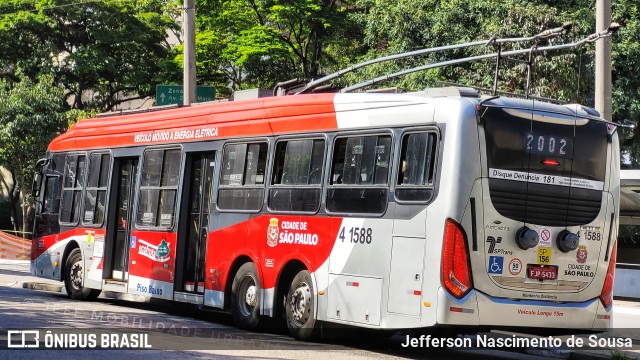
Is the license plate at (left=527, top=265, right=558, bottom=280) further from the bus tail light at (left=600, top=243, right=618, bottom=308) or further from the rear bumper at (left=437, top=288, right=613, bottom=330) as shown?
the bus tail light at (left=600, top=243, right=618, bottom=308)

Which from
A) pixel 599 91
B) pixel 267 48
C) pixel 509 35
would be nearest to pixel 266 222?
pixel 599 91

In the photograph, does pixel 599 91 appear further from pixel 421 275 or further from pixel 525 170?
pixel 421 275

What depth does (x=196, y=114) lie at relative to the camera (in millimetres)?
18875

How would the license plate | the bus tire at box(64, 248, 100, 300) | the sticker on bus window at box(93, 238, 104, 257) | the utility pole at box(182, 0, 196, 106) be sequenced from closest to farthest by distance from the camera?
the license plate, the sticker on bus window at box(93, 238, 104, 257), the bus tire at box(64, 248, 100, 300), the utility pole at box(182, 0, 196, 106)

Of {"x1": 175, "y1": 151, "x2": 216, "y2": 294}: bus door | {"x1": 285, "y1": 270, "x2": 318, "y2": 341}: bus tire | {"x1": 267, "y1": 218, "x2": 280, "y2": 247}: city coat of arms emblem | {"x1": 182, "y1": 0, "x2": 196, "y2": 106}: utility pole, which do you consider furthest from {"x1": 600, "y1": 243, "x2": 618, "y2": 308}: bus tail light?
{"x1": 182, "y1": 0, "x2": 196, "y2": 106}: utility pole

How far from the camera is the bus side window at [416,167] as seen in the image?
43.3ft

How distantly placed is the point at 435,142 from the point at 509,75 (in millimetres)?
19746

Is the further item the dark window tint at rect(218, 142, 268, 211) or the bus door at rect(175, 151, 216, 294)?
the bus door at rect(175, 151, 216, 294)

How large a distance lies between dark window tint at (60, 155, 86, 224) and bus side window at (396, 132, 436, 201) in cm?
1010

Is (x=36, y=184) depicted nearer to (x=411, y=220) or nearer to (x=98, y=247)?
(x=98, y=247)

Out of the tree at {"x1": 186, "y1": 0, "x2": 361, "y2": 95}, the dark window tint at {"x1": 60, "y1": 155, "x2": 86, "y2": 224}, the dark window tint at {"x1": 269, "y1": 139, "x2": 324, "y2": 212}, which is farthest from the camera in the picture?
the tree at {"x1": 186, "y1": 0, "x2": 361, "y2": 95}

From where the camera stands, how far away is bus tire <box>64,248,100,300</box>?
21.7 m

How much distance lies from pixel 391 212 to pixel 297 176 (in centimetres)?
249

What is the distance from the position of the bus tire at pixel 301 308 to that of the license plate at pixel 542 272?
3248 millimetres
